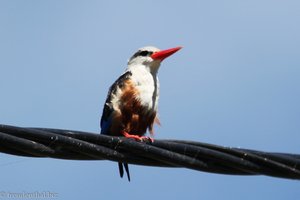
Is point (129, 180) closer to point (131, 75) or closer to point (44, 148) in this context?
point (131, 75)

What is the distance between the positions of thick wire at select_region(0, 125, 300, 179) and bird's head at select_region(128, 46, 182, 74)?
444 centimetres

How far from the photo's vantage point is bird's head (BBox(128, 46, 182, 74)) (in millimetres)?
8805

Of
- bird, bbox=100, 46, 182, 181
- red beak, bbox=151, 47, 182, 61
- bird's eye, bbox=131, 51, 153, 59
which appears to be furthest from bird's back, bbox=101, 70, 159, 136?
bird's eye, bbox=131, 51, 153, 59

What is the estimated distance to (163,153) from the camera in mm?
4246

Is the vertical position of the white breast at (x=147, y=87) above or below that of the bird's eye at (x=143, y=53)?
below

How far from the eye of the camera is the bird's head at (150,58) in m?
8.80

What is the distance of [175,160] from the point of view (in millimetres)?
4227

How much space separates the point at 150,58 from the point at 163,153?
4731 millimetres

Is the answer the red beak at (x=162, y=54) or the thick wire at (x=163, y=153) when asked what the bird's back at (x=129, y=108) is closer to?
the red beak at (x=162, y=54)

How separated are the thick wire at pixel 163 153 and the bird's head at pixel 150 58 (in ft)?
14.6

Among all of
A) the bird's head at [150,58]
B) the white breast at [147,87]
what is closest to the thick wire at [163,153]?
the white breast at [147,87]

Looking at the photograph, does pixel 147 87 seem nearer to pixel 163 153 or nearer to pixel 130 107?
pixel 130 107

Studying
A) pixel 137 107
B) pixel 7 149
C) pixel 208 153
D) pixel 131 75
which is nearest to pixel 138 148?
pixel 208 153

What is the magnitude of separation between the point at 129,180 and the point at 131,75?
1.31 metres
